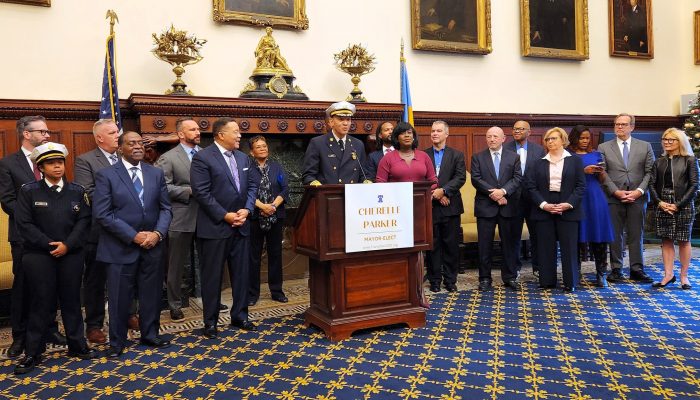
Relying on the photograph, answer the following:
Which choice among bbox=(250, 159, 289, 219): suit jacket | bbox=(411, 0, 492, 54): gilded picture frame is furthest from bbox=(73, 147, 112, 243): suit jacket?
bbox=(411, 0, 492, 54): gilded picture frame

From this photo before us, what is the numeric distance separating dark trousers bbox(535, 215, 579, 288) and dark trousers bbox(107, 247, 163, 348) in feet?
11.8

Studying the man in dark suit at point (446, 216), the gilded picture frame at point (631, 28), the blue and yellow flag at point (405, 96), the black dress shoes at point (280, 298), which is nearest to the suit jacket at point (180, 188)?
the black dress shoes at point (280, 298)

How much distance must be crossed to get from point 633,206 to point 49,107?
600 centimetres

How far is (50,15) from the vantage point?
19.0ft

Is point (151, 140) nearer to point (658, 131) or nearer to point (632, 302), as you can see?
point (632, 302)

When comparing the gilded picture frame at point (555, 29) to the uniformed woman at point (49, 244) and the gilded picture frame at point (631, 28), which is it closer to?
the gilded picture frame at point (631, 28)

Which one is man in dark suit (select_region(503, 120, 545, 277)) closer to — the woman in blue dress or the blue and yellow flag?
the woman in blue dress

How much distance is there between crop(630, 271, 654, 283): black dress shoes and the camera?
592cm

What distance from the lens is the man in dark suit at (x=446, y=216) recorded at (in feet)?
18.4

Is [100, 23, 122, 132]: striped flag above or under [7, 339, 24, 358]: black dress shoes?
above

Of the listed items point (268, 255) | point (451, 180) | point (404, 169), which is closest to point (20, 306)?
point (268, 255)

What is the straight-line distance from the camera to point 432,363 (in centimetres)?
355

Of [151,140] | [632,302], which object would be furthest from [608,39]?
[151,140]

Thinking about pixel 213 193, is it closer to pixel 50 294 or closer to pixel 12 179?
pixel 50 294
